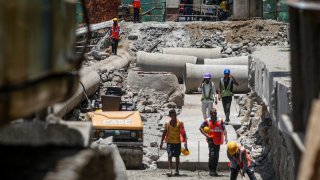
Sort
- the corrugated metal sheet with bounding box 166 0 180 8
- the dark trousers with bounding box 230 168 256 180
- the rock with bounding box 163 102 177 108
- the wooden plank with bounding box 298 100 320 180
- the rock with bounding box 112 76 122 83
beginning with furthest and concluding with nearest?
the corrugated metal sheet with bounding box 166 0 180 8
the rock with bounding box 112 76 122 83
the rock with bounding box 163 102 177 108
the dark trousers with bounding box 230 168 256 180
the wooden plank with bounding box 298 100 320 180

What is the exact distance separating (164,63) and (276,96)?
58.7 ft

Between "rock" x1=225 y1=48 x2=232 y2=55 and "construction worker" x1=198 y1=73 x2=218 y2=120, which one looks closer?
"construction worker" x1=198 y1=73 x2=218 y2=120

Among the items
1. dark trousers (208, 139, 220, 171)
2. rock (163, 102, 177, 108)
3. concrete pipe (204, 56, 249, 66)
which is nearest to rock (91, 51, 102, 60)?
concrete pipe (204, 56, 249, 66)

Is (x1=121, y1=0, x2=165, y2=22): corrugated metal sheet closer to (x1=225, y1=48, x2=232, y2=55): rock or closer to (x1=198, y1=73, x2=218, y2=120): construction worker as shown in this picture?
(x1=225, y1=48, x2=232, y2=55): rock

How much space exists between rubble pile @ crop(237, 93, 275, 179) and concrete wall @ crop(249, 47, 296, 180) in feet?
0.79

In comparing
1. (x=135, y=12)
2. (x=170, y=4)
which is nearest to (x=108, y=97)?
(x=135, y=12)

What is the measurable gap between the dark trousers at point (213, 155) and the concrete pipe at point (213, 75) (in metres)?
12.6

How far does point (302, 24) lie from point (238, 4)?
39.0m

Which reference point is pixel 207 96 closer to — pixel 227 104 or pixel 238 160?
pixel 227 104

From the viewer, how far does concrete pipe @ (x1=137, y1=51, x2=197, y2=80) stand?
35.9 m

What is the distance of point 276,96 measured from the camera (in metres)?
18.3

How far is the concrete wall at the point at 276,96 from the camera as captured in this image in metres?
16.6

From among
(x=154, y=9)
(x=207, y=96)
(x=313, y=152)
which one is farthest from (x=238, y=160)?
(x=154, y=9)

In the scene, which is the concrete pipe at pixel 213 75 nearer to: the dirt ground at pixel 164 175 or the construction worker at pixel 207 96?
the construction worker at pixel 207 96
